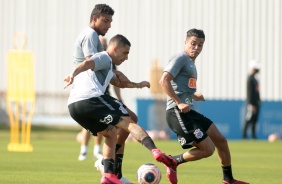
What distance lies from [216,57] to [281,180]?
27206mm

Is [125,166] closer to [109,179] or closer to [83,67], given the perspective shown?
[109,179]

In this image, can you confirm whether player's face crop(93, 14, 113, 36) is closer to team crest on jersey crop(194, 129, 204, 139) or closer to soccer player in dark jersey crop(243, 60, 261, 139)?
team crest on jersey crop(194, 129, 204, 139)

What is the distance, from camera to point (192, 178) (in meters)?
15.1

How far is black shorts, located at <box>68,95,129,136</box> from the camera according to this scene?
1246 cm

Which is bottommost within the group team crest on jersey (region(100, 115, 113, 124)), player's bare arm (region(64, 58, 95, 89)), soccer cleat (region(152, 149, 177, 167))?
soccer cleat (region(152, 149, 177, 167))

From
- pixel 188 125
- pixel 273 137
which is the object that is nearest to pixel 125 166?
pixel 188 125

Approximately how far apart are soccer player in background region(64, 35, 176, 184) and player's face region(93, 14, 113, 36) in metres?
1.13

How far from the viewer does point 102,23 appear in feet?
45.9

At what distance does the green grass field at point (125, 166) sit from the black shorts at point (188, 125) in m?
1.02

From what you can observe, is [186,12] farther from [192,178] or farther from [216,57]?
[192,178]

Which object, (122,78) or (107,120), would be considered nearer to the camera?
(107,120)

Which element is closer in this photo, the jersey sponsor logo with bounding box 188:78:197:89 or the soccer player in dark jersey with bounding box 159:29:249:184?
the soccer player in dark jersey with bounding box 159:29:249:184

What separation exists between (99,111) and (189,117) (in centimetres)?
154

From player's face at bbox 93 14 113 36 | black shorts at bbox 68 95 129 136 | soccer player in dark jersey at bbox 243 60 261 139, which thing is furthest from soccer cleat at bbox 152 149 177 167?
soccer player in dark jersey at bbox 243 60 261 139
